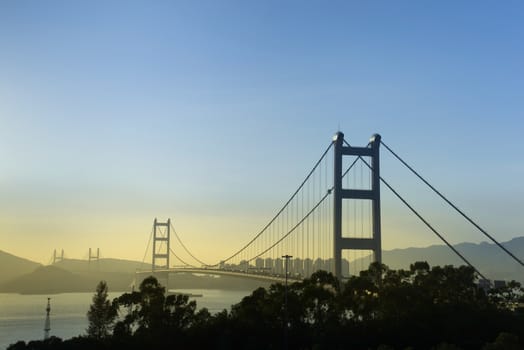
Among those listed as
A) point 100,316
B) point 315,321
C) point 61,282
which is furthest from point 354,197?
point 61,282

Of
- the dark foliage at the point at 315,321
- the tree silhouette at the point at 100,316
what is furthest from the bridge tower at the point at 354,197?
the tree silhouette at the point at 100,316

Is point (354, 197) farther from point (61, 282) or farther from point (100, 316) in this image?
point (61, 282)

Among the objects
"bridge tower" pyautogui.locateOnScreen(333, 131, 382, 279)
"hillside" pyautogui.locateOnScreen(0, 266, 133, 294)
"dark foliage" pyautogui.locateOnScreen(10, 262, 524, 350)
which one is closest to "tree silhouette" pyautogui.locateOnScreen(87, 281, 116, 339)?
"dark foliage" pyautogui.locateOnScreen(10, 262, 524, 350)

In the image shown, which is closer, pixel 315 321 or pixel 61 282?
pixel 315 321

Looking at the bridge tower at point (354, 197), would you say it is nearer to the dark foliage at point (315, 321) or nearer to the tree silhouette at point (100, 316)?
the dark foliage at point (315, 321)

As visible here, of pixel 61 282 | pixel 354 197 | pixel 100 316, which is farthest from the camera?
pixel 61 282

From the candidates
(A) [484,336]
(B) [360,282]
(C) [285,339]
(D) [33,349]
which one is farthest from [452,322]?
(D) [33,349]

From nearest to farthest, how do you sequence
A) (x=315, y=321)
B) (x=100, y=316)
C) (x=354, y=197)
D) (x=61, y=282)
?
1. (x=100, y=316)
2. (x=315, y=321)
3. (x=354, y=197)
4. (x=61, y=282)

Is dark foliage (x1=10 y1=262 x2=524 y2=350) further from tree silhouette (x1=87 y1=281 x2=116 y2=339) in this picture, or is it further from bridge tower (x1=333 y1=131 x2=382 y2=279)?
bridge tower (x1=333 y1=131 x2=382 y2=279)
